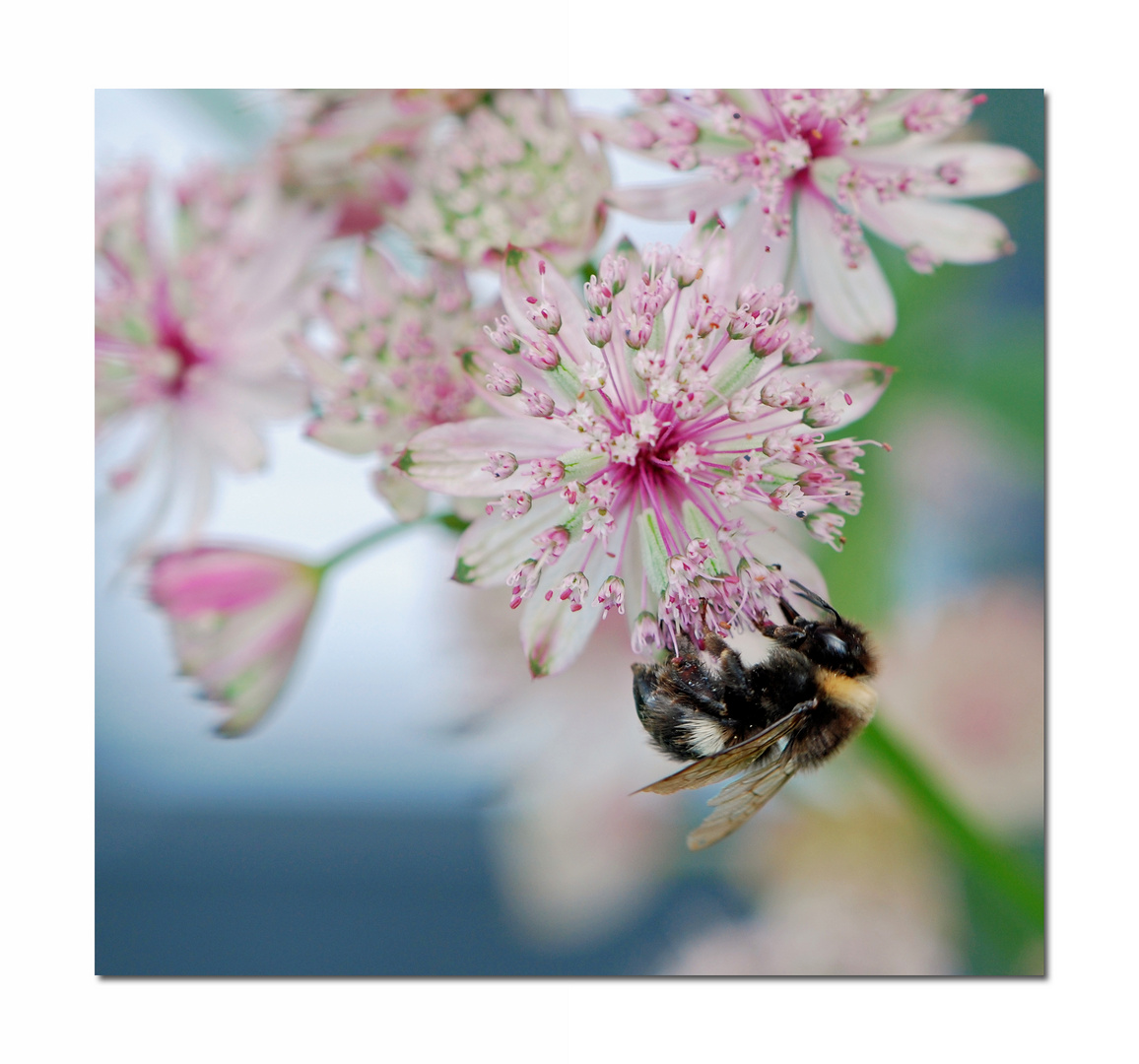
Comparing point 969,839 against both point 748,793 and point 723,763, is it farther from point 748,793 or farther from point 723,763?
point 723,763

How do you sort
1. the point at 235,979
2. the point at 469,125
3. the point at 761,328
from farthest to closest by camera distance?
1. the point at 235,979
2. the point at 469,125
3. the point at 761,328

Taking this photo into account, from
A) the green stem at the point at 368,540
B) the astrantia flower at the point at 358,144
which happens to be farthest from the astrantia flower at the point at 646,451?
the astrantia flower at the point at 358,144

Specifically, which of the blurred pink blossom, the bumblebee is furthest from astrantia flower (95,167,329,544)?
the blurred pink blossom

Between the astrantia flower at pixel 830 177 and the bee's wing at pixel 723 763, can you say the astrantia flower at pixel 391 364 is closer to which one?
the astrantia flower at pixel 830 177

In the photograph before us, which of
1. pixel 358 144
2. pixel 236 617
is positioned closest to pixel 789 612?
pixel 236 617

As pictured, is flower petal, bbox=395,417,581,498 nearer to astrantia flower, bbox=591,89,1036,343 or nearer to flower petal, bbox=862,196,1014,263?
astrantia flower, bbox=591,89,1036,343
